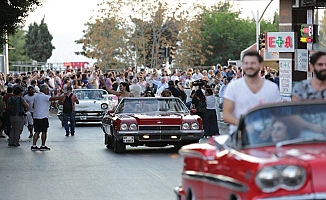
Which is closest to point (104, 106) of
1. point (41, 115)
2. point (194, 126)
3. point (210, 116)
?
point (210, 116)

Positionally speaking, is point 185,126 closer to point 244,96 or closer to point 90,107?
point 244,96

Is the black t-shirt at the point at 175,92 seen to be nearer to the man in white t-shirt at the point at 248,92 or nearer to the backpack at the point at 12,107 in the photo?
the backpack at the point at 12,107

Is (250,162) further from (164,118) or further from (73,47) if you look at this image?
(73,47)

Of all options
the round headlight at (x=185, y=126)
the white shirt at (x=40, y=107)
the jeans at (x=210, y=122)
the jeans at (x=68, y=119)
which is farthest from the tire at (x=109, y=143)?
the jeans at (x=68, y=119)

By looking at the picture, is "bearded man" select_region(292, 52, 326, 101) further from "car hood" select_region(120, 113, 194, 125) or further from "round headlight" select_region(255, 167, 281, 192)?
"car hood" select_region(120, 113, 194, 125)

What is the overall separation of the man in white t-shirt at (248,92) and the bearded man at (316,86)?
471 mm

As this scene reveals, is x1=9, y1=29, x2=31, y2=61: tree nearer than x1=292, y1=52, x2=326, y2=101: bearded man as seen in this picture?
No

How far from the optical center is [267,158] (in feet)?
23.8

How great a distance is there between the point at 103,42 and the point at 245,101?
65.3 meters

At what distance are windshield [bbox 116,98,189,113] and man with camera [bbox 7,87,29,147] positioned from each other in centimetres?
424

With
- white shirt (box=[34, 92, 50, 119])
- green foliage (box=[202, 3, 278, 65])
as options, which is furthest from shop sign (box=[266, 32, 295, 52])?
green foliage (box=[202, 3, 278, 65])

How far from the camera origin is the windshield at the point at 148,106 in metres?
23.1

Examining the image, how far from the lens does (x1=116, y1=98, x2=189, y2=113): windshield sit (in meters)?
23.1

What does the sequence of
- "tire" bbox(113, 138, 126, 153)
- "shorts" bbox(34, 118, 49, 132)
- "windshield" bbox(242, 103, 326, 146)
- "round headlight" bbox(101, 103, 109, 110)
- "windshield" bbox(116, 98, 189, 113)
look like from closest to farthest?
"windshield" bbox(242, 103, 326, 146), "tire" bbox(113, 138, 126, 153), "windshield" bbox(116, 98, 189, 113), "shorts" bbox(34, 118, 49, 132), "round headlight" bbox(101, 103, 109, 110)
